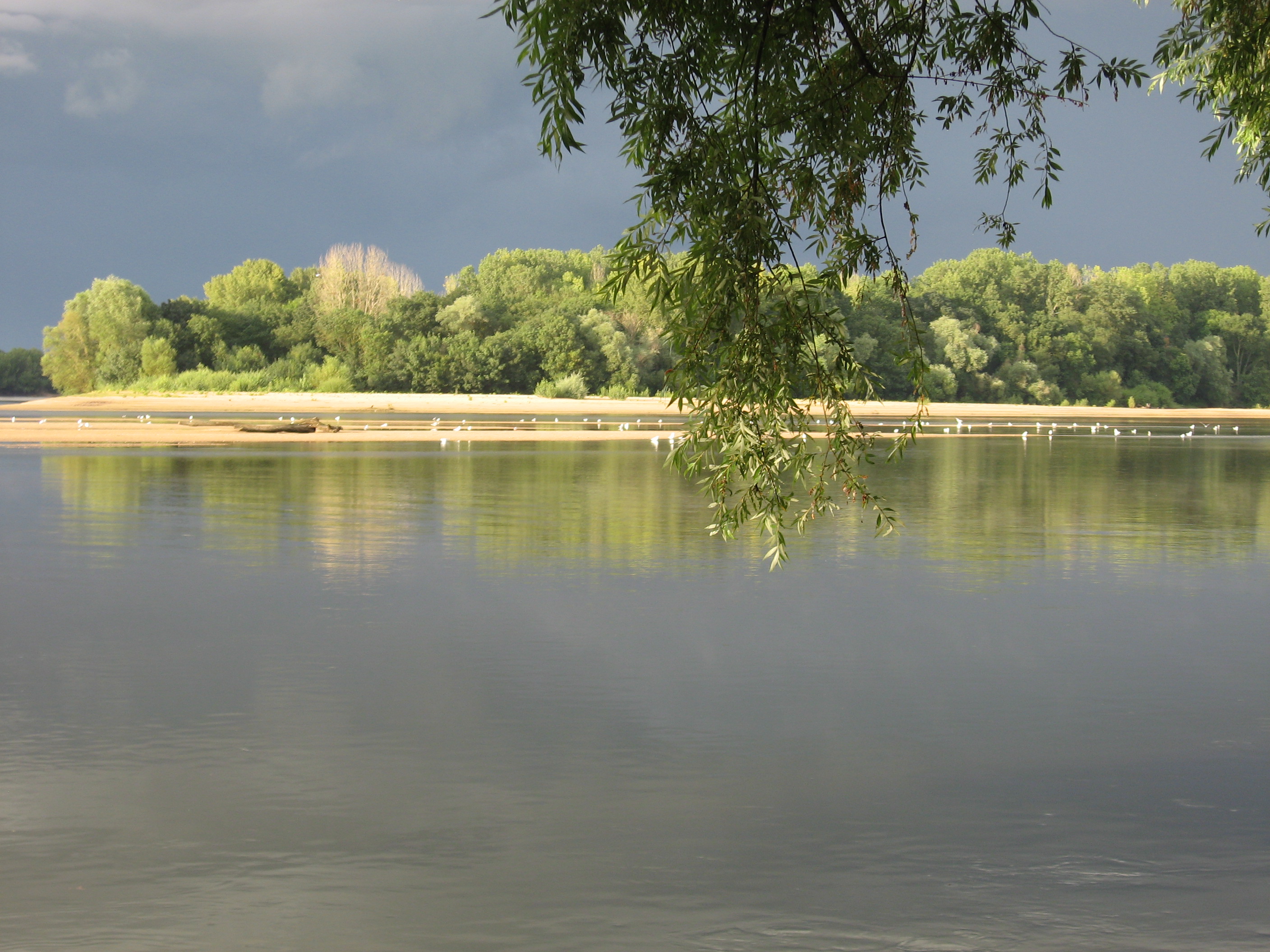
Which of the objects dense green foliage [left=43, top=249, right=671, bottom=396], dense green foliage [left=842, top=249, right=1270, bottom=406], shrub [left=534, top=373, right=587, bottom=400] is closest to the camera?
shrub [left=534, top=373, right=587, bottom=400]

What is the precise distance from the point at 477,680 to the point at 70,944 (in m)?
4.25

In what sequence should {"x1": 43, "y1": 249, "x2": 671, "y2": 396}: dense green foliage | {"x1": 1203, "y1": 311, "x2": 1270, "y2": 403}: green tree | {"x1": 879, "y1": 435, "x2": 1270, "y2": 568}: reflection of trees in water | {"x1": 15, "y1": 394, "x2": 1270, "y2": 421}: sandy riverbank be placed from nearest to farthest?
{"x1": 879, "y1": 435, "x2": 1270, "y2": 568}: reflection of trees in water < {"x1": 15, "y1": 394, "x2": 1270, "y2": 421}: sandy riverbank < {"x1": 43, "y1": 249, "x2": 671, "y2": 396}: dense green foliage < {"x1": 1203, "y1": 311, "x2": 1270, "y2": 403}: green tree

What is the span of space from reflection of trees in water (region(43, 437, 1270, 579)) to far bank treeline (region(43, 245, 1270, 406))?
125 feet

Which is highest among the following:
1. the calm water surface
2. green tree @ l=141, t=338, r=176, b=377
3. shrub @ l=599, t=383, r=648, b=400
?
green tree @ l=141, t=338, r=176, b=377

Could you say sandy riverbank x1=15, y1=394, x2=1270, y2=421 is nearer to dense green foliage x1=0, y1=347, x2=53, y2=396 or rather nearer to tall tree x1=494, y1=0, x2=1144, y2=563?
dense green foliage x1=0, y1=347, x2=53, y2=396

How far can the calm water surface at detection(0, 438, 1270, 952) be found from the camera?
18.6 feet

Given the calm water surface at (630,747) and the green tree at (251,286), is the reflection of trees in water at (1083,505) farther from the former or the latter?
the green tree at (251,286)

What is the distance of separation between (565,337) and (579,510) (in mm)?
65903

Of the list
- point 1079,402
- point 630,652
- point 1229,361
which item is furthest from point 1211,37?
point 1229,361

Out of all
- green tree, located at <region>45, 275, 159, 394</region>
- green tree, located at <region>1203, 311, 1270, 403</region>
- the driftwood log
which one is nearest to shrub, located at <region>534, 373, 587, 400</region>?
green tree, located at <region>45, 275, 159, 394</region>

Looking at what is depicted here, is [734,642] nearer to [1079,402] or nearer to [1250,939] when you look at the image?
[1250,939]

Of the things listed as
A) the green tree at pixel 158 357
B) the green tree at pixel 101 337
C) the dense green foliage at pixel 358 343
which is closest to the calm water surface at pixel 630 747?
the dense green foliage at pixel 358 343

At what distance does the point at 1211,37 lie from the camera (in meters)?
11.6

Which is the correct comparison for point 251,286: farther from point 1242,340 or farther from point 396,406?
point 1242,340
